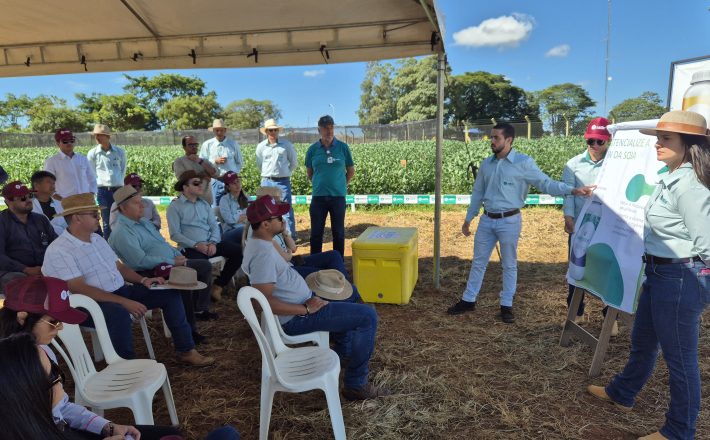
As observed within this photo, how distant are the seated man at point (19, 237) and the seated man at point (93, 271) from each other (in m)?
1.05

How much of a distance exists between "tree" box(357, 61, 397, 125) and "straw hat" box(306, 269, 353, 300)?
67231 millimetres

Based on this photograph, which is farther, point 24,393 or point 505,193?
point 505,193

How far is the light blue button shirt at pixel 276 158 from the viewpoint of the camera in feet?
23.1

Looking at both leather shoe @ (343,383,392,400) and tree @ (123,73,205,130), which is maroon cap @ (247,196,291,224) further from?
tree @ (123,73,205,130)

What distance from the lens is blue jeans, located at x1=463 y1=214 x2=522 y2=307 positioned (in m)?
4.19

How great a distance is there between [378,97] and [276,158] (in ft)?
239

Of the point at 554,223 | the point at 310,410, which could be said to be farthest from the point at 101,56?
the point at 554,223

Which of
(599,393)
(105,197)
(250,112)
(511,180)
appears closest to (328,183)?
(511,180)

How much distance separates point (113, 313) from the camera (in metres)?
2.99

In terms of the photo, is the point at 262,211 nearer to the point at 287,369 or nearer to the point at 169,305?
the point at 287,369

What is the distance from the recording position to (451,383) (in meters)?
3.30

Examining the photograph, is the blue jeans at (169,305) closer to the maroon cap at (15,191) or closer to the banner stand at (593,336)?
the maroon cap at (15,191)

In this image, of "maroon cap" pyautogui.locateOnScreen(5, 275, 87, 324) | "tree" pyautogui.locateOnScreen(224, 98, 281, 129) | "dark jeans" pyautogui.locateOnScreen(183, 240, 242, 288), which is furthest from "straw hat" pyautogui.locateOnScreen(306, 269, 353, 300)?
"tree" pyautogui.locateOnScreen(224, 98, 281, 129)

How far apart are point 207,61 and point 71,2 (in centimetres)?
159
